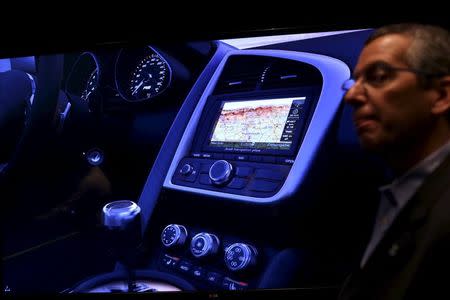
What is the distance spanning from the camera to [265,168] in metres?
1.22

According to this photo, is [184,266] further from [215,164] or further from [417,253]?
[417,253]

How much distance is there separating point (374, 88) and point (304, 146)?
32 cm

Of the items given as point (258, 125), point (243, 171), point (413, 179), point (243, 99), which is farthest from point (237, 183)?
point (413, 179)

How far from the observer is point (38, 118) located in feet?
3.79

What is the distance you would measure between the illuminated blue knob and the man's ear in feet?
2.12

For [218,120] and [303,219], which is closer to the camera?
[303,219]

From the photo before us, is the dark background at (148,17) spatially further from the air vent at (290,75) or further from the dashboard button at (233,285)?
the dashboard button at (233,285)

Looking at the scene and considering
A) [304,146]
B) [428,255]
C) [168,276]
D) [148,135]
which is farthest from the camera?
[148,135]

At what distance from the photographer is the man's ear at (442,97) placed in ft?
2.84

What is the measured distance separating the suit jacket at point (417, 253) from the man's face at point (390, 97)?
0.50ft

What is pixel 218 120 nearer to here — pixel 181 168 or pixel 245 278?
pixel 181 168

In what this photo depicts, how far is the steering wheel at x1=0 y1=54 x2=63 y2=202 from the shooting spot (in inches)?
44.6

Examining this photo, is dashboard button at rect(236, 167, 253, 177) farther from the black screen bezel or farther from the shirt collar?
the shirt collar

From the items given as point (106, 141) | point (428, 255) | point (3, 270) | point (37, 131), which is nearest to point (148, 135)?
point (106, 141)
